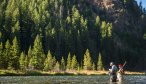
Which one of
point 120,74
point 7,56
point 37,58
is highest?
point 7,56

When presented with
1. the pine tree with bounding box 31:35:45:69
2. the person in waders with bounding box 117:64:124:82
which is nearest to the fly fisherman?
the person in waders with bounding box 117:64:124:82

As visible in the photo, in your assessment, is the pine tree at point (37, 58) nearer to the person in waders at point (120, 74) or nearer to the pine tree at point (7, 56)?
the pine tree at point (7, 56)

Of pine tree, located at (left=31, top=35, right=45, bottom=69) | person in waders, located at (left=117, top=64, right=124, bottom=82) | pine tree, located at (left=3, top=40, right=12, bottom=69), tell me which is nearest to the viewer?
person in waders, located at (left=117, top=64, right=124, bottom=82)

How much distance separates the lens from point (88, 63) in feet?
643

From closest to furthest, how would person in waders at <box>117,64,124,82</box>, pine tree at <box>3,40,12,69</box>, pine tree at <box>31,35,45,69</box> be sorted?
person in waders at <box>117,64,124,82</box> < pine tree at <box>3,40,12,69</box> < pine tree at <box>31,35,45,69</box>

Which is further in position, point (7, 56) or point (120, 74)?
point (7, 56)

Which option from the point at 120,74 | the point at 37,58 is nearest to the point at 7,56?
the point at 37,58

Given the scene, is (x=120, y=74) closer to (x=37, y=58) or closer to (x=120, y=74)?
(x=120, y=74)

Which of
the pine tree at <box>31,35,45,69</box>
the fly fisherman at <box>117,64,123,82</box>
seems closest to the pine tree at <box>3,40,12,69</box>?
the pine tree at <box>31,35,45,69</box>

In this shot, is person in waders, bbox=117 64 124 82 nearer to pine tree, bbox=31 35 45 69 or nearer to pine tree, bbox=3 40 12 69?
pine tree, bbox=3 40 12 69

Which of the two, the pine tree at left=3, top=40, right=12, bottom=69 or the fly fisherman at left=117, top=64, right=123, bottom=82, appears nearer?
the fly fisherman at left=117, top=64, right=123, bottom=82

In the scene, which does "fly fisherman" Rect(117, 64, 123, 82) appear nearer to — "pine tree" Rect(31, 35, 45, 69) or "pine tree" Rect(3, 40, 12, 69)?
"pine tree" Rect(3, 40, 12, 69)

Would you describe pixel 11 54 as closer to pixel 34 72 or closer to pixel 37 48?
pixel 34 72

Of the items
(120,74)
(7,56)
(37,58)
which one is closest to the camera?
(120,74)
